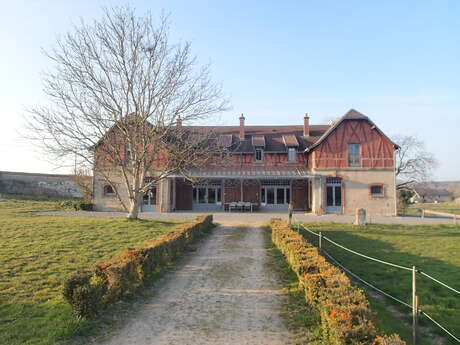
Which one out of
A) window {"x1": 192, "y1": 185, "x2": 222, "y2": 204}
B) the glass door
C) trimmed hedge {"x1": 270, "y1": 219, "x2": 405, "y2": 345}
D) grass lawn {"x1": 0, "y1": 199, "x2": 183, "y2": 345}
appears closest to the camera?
trimmed hedge {"x1": 270, "y1": 219, "x2": 405, "y2": 345}

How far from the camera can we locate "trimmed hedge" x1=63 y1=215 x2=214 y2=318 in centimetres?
512

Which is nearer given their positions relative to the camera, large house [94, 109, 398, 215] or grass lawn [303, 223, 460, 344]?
grass lawn [303, 223, 460, 344]

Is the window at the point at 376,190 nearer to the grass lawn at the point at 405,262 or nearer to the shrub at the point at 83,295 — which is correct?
the grass lawn at the point at 405,262

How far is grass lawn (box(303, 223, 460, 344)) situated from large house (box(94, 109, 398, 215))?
7.08 metres

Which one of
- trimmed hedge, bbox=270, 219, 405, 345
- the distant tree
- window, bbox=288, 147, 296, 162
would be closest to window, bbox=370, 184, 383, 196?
the distant tree

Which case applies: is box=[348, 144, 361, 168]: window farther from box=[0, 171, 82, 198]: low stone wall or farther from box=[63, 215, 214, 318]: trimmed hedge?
box=[0, 171, 82, 198]: low stone wall

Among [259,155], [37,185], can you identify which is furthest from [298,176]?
[37,185]

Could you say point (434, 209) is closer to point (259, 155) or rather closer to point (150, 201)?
point (259, 155)

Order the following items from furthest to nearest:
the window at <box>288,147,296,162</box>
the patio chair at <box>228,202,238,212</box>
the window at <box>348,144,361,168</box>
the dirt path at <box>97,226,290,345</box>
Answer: the window at <box>288,147,296,162</box> → the patio chair at <box>228,202,238,212</box> → the window at <box>348,144,361,168</box> → the dirt path at <box>97,226,290,345</box>

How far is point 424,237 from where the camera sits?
13.8 meters

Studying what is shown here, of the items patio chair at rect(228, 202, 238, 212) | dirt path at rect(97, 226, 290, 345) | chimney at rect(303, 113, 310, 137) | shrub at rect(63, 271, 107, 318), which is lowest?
dirt path at rect(97, 226, 290, 345)

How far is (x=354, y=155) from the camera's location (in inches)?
957

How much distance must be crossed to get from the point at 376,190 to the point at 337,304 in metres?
21.3

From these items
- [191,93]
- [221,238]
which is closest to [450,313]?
[221,238]
